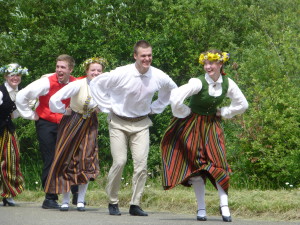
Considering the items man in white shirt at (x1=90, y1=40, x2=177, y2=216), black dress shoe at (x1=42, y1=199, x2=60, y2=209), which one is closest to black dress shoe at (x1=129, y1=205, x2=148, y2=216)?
man in white shirt at (x1=90, y1=40, x2=177, y2=216)

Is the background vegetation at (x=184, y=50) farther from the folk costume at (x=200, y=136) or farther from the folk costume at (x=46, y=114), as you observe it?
the folk costume at (x=200, y=136)

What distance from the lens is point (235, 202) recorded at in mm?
9750

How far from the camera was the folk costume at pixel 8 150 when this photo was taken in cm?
1103

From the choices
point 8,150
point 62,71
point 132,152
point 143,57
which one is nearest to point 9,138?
point 8,150

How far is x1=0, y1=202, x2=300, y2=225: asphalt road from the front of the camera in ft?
28.5

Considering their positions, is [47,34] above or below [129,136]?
above

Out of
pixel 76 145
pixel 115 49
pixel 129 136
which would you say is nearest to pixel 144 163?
pixel 129 136

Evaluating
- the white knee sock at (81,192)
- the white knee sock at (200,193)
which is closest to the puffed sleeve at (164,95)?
the white knee sock at (200,193)

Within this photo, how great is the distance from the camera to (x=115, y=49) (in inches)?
645

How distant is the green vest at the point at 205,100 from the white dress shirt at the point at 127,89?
0.62 meters

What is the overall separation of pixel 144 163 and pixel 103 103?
2.66 ft

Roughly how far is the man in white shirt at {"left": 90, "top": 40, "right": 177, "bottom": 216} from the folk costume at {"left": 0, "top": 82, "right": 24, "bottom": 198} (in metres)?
1.62

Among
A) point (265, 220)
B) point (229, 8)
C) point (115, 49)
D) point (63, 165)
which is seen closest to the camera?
point (265, 220)

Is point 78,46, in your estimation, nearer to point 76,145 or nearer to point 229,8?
point 229,8
